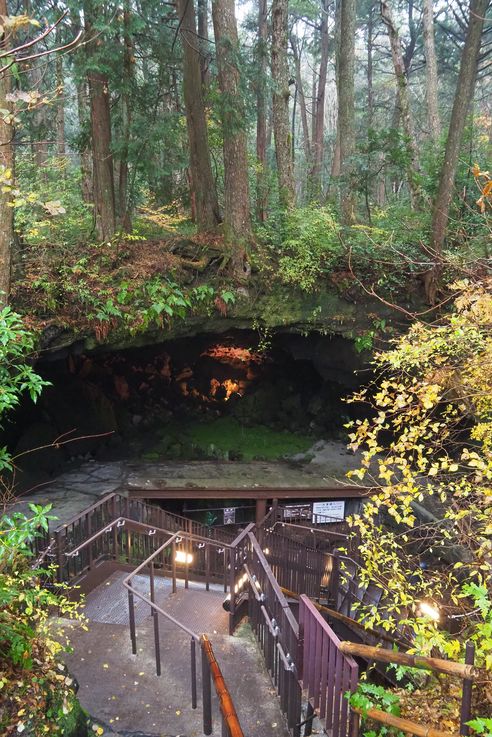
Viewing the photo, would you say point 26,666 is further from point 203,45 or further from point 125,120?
point 203,45

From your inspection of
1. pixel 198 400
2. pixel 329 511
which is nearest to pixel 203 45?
pixel 198 400

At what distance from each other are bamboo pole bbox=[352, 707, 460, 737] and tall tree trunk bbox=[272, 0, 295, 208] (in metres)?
12.2

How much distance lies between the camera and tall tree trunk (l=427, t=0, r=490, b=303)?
34.1 ft

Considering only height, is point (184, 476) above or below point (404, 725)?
below

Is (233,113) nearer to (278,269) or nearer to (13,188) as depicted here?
(278,269)

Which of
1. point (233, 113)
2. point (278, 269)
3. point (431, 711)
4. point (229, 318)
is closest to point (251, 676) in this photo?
point (431, 711)

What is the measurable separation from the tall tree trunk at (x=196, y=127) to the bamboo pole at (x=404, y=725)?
35.8ft

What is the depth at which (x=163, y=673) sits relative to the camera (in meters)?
4.95

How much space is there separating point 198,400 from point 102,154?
28.8 ft

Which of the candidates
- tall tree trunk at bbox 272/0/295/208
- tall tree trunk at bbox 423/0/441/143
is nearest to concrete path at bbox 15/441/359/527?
tall tree trunk at bbox 272/0/295/208

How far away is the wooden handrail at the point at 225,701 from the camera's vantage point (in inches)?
125

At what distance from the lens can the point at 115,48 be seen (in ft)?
30.3

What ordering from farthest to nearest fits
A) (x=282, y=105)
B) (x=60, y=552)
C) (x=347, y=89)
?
(x=347, y=89) < (x=282, y=105) < (x=60, y=552)

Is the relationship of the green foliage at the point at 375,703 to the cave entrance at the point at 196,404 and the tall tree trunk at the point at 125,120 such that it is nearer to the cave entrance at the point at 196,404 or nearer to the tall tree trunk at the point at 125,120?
the cave entrance at the point at 196,404
